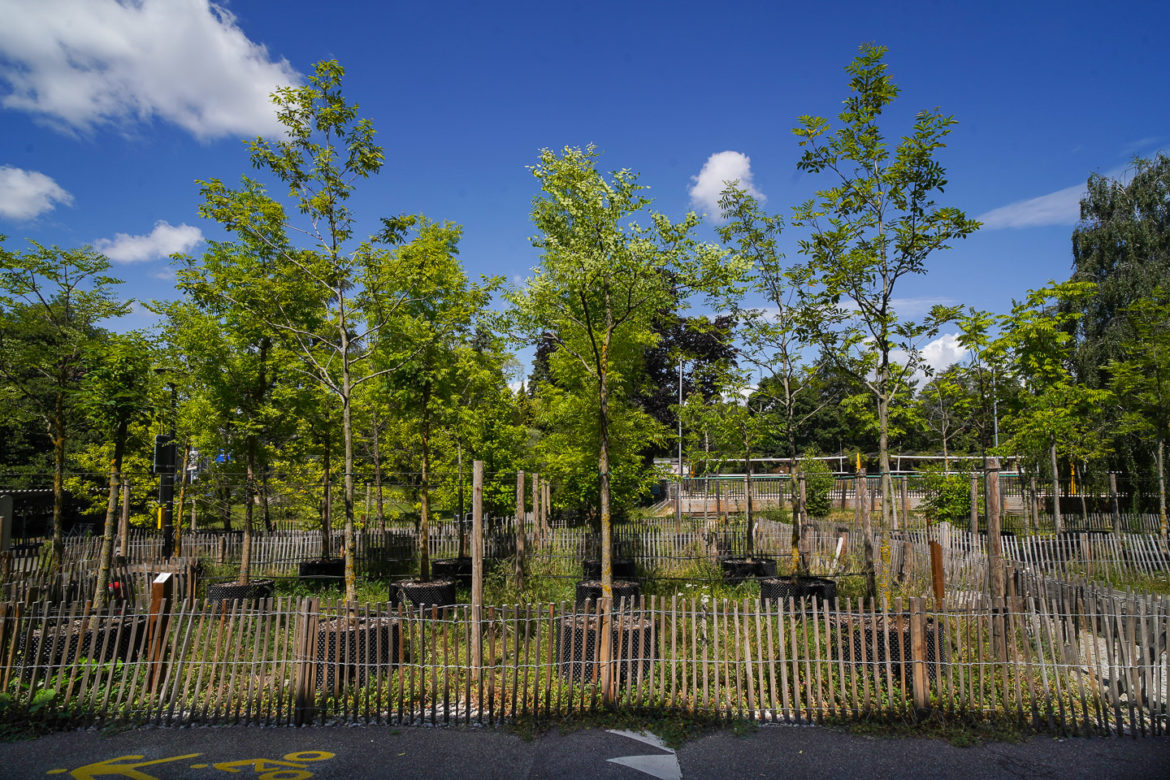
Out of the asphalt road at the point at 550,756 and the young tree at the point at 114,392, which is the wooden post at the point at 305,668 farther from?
the young tree at the point at 114,392

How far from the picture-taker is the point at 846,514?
29469 millimetres

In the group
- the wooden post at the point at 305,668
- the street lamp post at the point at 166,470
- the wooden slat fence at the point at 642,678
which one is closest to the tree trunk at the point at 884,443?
the wooden slat fence at the point at 642,678

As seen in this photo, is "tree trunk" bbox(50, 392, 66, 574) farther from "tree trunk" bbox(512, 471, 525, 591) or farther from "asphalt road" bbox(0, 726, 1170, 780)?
"tree trunk" bbox(512, 471, 525, 591)

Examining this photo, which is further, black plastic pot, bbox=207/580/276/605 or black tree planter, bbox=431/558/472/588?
black tree planter, bbox=431/558/472/588

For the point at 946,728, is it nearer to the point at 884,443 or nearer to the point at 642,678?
the point at 642,678

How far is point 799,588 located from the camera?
9523 millimetres

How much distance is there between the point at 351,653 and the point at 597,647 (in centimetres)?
286

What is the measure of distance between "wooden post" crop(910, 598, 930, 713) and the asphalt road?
1.37 ft

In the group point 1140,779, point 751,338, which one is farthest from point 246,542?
point 1140,779

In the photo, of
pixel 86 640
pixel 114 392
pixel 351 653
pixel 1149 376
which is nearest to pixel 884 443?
pixel 351 653

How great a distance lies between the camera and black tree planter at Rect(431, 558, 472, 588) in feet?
41.5

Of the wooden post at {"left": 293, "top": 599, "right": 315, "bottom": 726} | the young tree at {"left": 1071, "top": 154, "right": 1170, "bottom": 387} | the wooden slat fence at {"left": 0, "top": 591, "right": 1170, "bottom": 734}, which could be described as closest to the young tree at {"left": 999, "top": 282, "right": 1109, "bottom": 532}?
the young tree at {"left": 1071, "top": 154, "right": 1170, "bottom": 387}

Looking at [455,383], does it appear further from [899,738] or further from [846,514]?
[846,514]

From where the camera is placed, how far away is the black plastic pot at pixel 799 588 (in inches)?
375
